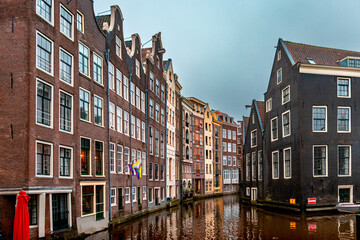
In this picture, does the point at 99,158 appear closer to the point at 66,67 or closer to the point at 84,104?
the point at 84,104

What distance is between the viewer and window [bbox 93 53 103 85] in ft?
80.1

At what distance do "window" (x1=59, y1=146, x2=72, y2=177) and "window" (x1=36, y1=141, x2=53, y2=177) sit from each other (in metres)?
1.26

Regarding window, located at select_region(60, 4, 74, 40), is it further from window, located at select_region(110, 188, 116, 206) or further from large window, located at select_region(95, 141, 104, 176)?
window, located at select_region(110, 188, 116, 206)

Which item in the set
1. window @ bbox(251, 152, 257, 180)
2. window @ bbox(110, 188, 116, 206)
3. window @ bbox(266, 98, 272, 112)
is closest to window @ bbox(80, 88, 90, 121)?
window @ bbox(110, 188, 116, 206)

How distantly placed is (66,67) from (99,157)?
23.0 ft

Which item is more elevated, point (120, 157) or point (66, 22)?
point (66, 22)

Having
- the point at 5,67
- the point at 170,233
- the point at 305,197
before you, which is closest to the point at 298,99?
the point at 305,197

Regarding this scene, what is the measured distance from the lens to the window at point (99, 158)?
24291mm

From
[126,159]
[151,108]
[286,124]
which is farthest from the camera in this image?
[151,108]

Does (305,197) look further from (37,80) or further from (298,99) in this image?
(37,80)

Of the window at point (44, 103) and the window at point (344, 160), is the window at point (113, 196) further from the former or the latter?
the window at point (344, 160)

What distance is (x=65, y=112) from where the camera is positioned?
20.0 m

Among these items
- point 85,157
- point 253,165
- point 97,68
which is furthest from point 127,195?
point 253,165

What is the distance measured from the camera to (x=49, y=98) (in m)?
18.4
